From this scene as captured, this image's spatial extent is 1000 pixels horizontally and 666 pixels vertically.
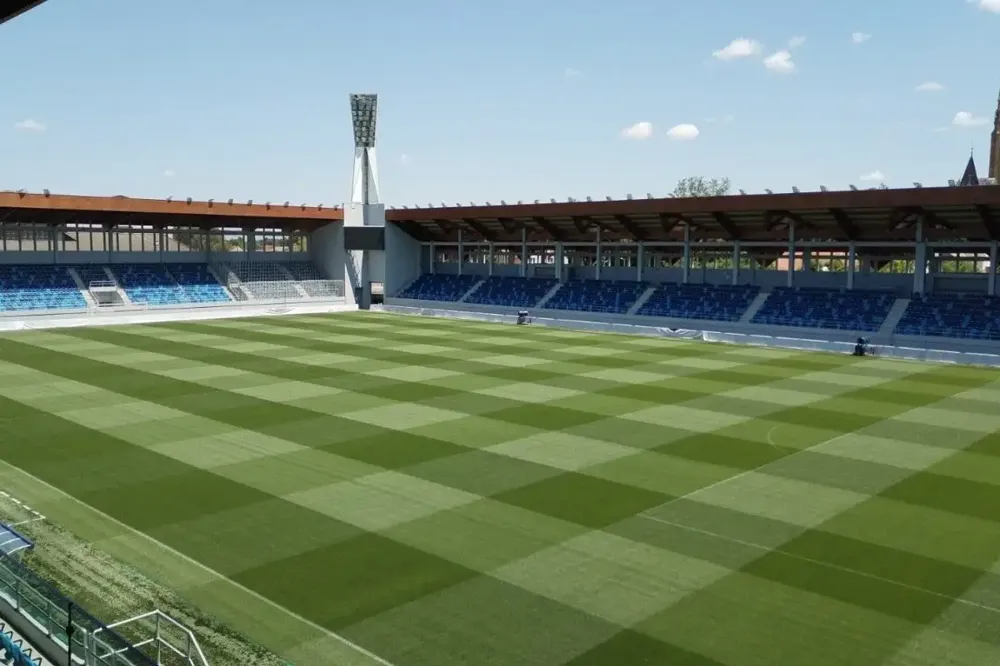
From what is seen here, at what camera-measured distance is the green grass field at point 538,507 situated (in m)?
11.2

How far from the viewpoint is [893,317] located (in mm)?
45406

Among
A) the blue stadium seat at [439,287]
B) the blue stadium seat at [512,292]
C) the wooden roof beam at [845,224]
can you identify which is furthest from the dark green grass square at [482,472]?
the blue stadium seat at [439,287]

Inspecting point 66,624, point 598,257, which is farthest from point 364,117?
point 66,624

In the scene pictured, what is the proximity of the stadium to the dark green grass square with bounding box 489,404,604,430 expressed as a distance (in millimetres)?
239

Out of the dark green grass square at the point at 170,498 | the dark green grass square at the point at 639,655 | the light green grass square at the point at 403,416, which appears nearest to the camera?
the dark green grass square at the point at 639,655

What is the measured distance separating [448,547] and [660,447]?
8.25m

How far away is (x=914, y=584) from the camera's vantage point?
12703 millimetres

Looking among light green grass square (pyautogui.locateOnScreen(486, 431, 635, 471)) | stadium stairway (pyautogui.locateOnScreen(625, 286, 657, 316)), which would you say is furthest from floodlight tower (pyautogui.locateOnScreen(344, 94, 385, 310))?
light green grass square (pyautogui.locateOnScreen(486, 431, 635, 471))

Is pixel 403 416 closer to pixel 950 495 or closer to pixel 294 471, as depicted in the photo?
pixel 294 471

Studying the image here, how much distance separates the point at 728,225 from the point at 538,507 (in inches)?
1584

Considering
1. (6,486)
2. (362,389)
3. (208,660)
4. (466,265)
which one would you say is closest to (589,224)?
(466,265)

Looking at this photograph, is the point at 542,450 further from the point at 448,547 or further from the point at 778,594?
the point at 778,594

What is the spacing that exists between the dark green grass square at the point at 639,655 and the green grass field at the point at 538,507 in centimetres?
3

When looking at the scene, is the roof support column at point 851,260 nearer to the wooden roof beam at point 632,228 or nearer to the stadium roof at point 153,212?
the wooden roof beam at point 632,228
